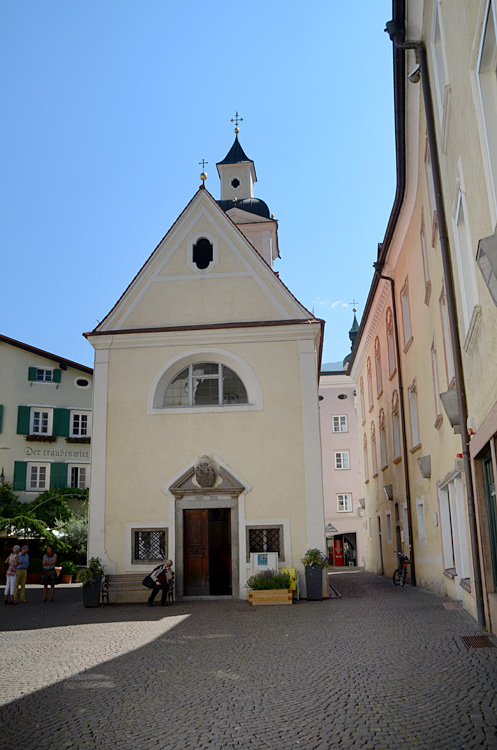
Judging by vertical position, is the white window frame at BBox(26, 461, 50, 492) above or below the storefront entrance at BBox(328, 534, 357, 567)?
above

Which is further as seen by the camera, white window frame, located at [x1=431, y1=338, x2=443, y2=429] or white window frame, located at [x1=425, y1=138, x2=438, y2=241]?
white window frame, located at [x1=431, y1=338, x2=443, y2=429]

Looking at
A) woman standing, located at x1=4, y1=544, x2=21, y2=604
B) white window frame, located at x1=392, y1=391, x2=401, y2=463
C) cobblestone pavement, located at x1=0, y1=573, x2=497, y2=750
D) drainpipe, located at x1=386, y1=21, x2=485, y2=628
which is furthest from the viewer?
white window frame, located at x1=392, y1=391, x2=401, y2=463

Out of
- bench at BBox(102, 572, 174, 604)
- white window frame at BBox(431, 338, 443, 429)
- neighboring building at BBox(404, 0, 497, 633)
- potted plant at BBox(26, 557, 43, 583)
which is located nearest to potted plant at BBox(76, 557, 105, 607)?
bench at BBox(102, 572, 174, 604)

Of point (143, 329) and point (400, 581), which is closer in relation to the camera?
point (143, 329)

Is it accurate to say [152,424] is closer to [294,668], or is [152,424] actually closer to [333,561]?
[294,668]

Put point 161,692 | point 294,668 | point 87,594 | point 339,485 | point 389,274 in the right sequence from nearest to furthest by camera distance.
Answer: point 161,692, point 294,668, point 87,594, point 389,274, point 339,485

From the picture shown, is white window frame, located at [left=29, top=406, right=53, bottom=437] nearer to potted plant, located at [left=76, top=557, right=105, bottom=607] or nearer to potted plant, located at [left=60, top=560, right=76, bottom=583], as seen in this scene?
potted plant, located at [left=60, top=560, right=76, bottom=583]

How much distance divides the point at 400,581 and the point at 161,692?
49.2 ft

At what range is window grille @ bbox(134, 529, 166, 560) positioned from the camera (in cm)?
1858

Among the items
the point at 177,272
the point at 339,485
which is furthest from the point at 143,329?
the point at 339,485

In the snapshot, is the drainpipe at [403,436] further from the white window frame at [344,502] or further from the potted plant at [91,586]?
the white window frame at [344,502]

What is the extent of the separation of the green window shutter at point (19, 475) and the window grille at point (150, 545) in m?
19.4

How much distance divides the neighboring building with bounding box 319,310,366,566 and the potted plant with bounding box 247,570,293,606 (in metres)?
30.8

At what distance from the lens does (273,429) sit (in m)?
18.8
